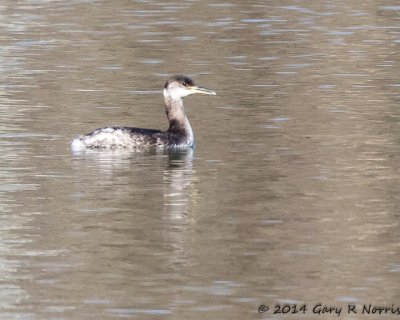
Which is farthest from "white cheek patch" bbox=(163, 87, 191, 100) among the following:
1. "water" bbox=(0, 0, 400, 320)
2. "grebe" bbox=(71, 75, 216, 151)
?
"water" bbox=(0, 0, 400, 320)

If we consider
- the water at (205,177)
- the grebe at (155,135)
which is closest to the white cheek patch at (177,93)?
the grebe at (155,135)

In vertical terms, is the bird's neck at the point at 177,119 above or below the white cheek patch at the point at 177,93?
below

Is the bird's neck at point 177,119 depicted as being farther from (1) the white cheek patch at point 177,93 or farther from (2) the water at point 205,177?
(2) the water at point 205,177

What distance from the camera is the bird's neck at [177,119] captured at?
2286 cm

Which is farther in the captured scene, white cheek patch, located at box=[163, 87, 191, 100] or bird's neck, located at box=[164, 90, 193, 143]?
white cheek patch, located at box=[163, 87, 191, 100]

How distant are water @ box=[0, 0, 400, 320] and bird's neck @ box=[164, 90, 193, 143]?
40 cm

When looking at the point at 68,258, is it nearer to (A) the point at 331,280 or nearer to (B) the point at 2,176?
(A) the point at 331,280

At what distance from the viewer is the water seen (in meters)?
14.7

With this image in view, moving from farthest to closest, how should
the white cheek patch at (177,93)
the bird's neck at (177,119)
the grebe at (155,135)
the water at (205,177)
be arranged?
the white cheek patch at (177,93) < the bird's neck at (177,119) < the grebe at (155,135) < the water at (205,177)

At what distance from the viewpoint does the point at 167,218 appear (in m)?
17.7

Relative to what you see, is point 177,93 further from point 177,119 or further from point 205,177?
point 205,177

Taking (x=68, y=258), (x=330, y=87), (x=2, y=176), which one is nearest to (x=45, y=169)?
(x=2, y=176)

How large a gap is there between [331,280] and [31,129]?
32.3ft

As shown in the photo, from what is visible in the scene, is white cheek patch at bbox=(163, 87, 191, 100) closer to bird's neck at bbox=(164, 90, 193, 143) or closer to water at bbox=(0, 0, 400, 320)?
bird's neck at bbox=(164, 90, 193, 143)
